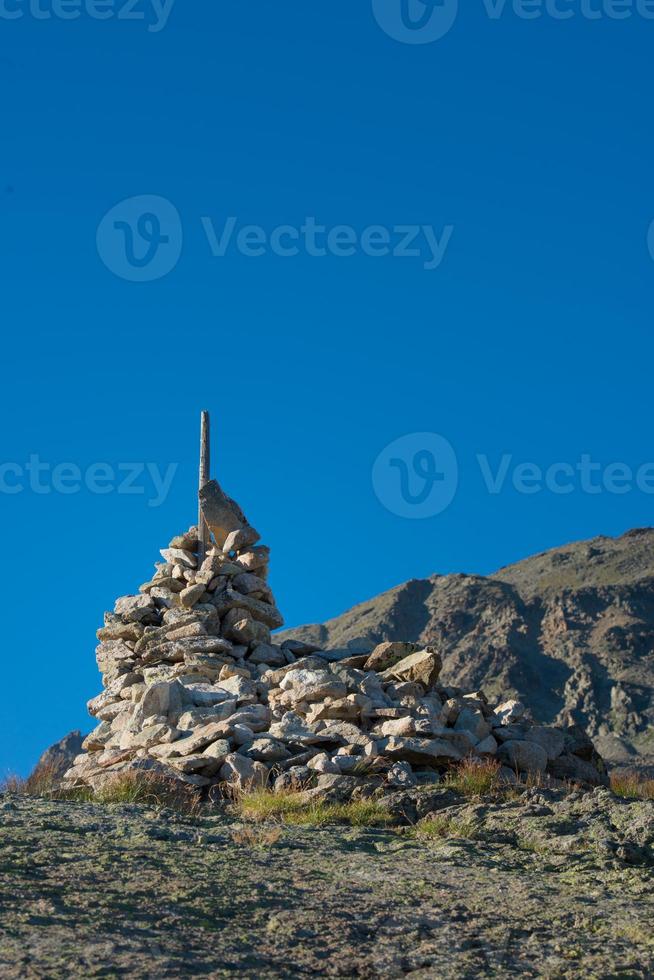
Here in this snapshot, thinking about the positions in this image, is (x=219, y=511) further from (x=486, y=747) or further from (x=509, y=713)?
(x=486, y=747)

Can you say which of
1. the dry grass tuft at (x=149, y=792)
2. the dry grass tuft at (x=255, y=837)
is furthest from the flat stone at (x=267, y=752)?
the dry grass tuft at (x=255, y=837)

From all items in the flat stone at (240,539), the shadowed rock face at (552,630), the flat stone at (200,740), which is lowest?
the flat stone at (200,740)

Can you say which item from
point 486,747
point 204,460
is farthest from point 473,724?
point 204,460

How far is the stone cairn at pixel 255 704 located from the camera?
501 inches

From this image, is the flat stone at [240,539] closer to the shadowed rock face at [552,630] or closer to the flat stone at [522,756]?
the flat stone at [522,756]

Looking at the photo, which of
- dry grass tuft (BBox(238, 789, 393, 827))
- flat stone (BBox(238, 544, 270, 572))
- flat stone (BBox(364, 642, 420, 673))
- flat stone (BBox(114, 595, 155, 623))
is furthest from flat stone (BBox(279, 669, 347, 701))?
flat stone (BBox(114, 595, 155, 623))

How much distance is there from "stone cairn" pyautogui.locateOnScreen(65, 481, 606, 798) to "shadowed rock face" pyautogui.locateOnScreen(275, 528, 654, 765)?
50242 mm

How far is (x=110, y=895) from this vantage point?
7.02m

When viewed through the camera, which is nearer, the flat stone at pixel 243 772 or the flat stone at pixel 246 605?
the flat stone at pixel 243 772

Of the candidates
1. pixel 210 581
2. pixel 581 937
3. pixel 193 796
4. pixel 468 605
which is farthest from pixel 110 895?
pixel 468 605

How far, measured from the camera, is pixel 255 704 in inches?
580

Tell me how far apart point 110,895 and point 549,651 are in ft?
243

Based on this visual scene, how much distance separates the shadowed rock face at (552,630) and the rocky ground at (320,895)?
187ft

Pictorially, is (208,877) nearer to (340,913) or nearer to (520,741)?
(340,913)
